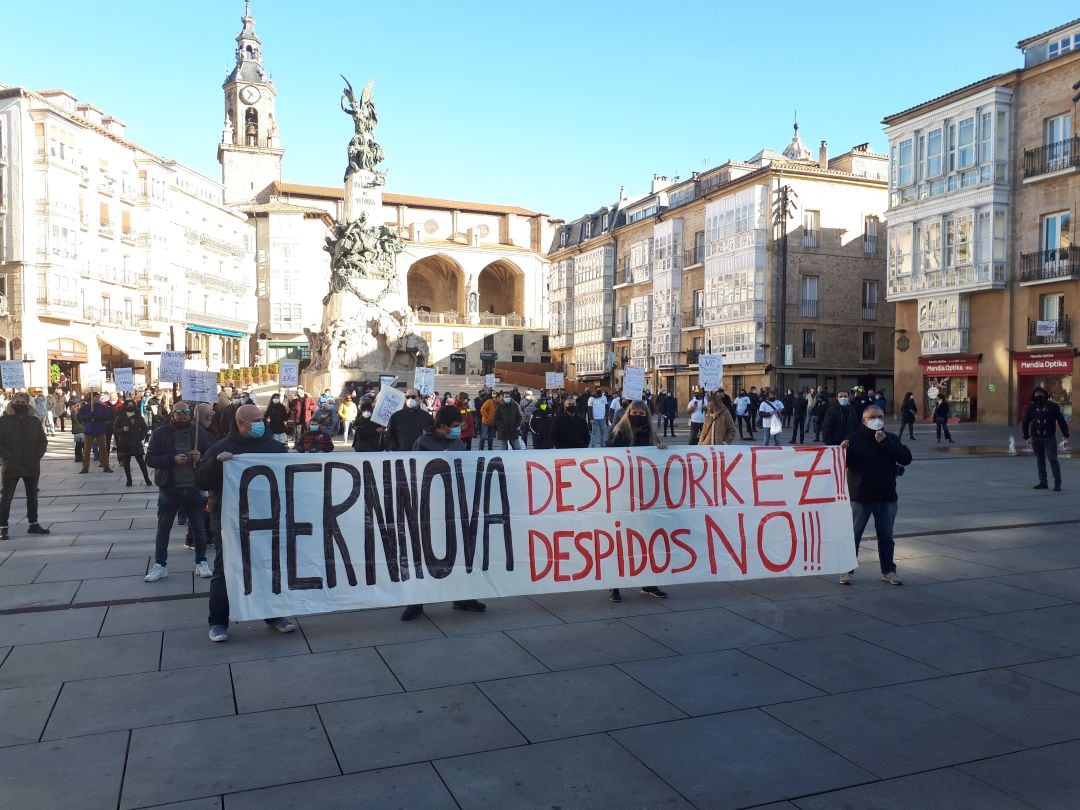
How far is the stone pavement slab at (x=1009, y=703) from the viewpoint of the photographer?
179 inches

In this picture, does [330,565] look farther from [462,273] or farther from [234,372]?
Answer: [462,273]

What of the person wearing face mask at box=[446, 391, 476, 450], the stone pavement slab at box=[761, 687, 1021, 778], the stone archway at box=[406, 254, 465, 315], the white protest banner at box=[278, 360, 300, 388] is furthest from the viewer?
the stone archway at box=[406, 254, 465, 315]

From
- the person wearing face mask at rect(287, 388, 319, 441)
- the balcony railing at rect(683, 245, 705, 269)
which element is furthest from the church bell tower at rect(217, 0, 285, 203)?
the person wearing face mask at rect(287, 388, 319, 441)

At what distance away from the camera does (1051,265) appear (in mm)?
31984

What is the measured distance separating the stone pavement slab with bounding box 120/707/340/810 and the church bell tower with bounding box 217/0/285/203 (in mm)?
87140

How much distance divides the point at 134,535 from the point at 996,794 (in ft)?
30.9

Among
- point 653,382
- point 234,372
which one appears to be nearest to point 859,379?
point 653,382

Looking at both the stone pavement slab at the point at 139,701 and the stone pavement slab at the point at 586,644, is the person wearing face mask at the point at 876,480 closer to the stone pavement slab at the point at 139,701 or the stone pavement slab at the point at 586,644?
the stone pavement slab at the point at 586,644

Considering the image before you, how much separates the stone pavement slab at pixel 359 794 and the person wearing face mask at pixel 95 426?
1609cm

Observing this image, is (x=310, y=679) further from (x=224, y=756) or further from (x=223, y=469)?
(x=223, y=469)

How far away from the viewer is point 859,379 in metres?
48.1

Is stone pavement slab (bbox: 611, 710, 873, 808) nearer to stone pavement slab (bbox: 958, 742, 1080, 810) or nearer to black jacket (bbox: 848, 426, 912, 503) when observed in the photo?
stone pavement slab (bbox: 958, 742, 1080, 810)

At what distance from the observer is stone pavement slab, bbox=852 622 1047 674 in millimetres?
5625

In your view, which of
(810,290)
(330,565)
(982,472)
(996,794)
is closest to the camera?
(996,794)
